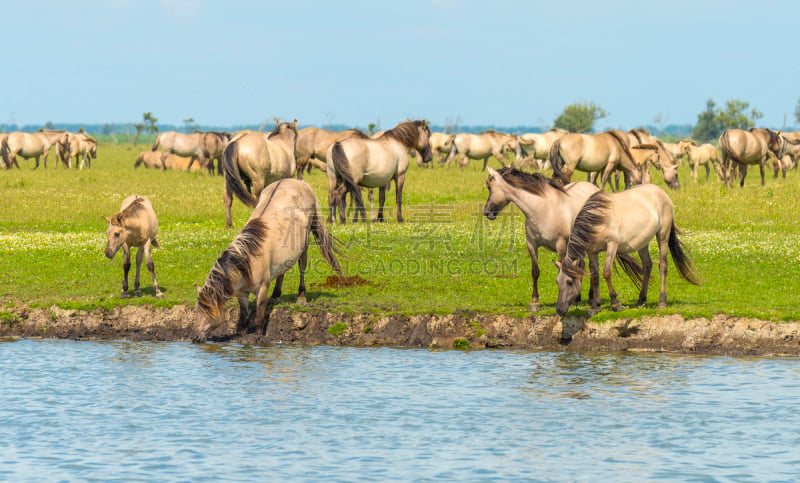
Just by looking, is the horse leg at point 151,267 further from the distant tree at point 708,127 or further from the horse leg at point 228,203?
the distant tree at point 708,127

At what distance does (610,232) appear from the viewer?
15406 millimetres

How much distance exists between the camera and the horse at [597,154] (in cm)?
3136

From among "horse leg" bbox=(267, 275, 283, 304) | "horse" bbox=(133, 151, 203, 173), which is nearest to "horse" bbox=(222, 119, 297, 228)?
"horse leg" bbox=(267, 275, 283, 304)

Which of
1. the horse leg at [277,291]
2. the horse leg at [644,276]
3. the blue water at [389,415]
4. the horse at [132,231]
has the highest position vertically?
the horse at [132,231]

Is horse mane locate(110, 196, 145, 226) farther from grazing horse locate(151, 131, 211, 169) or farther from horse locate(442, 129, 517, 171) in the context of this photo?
grazing horse locate(151, 131, 211, 169)

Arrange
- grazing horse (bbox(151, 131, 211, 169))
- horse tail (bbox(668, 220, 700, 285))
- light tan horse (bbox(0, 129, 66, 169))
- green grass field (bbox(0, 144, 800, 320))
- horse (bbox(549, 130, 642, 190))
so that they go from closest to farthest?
horse tail (bbox(668, 220, 700, 285))
green grass field (bbox(0, 144, 800, 320))
horse (bbox(549, 130, 642, 190))
light tan horse (bbox(0, 129, 66, 169))
grazing horse (bbox(151, 131, 211, 169))

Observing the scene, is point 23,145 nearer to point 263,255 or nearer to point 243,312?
point 243,312

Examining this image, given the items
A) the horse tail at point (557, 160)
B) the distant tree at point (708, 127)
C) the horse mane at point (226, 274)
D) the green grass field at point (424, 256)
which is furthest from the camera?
the distant tree at point (708, 127)

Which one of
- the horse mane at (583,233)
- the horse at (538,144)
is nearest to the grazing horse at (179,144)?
the horse at (538,144)

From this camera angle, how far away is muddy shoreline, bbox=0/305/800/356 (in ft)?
50.1

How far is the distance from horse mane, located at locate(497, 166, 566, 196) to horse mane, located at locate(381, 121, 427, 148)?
11.7m

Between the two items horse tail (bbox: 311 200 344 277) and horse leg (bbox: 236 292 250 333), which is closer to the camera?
horse leg (bbox: 236 292 250 333)

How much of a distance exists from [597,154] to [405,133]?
6.83 meters

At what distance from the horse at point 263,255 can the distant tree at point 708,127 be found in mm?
106782
